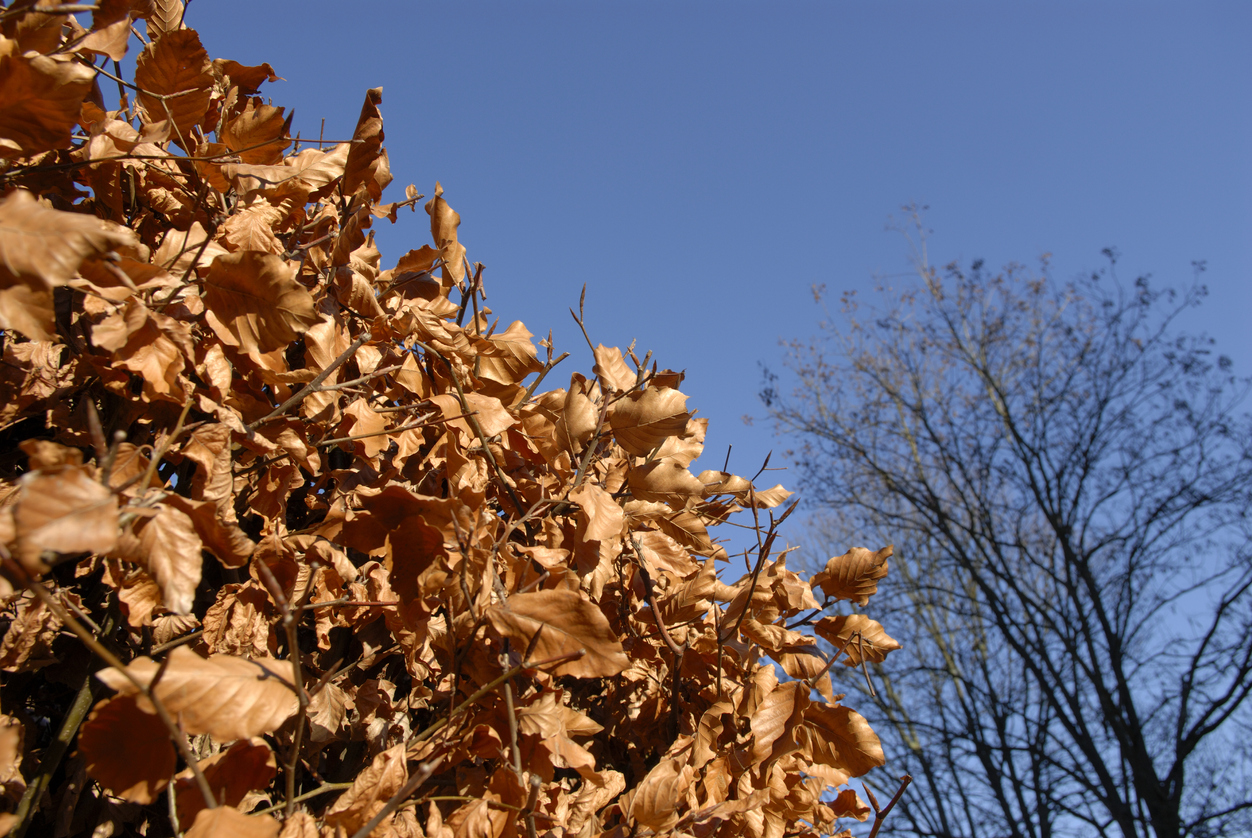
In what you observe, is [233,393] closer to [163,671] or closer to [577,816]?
[163,671]

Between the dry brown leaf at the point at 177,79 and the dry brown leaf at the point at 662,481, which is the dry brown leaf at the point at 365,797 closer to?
the dry brown leaf at the point at 662,481

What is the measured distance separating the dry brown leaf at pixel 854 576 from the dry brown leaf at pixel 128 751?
966mm

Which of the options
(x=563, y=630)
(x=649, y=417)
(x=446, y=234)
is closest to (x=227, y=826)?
(x=563, y=630)

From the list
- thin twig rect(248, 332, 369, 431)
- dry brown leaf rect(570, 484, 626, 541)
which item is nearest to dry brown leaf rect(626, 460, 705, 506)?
dry brown leaf rect(570, 484, 626, 541)

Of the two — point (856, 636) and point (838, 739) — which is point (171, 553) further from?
point (856, 636)

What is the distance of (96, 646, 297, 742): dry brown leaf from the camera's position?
605mm

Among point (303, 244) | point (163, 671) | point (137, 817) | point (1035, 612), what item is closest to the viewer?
point (163, 671)

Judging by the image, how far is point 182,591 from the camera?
60 cm

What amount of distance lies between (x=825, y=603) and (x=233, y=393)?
101 centimetres

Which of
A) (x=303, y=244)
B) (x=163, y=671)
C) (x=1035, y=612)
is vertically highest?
(x=1035, y=612)

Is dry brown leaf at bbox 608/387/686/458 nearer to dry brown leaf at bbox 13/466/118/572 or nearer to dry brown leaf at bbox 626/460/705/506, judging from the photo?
dry brown leaf at bbox 626/460/705/506

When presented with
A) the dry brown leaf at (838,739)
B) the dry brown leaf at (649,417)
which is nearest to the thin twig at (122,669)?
the dry brown leaf at (649,417)

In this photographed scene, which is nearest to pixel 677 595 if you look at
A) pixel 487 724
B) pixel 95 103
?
pixel 487 724

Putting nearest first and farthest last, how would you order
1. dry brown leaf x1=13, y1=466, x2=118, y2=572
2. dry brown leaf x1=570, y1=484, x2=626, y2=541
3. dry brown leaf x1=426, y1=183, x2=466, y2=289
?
dry brown leaf x1=13, y1=466, x2=118, y2=572 < dry brown leaf x1=570, y1=484, x2=626, y2=541 < dry brown leaf x1=426, y1=183, x2=466, y2=289
